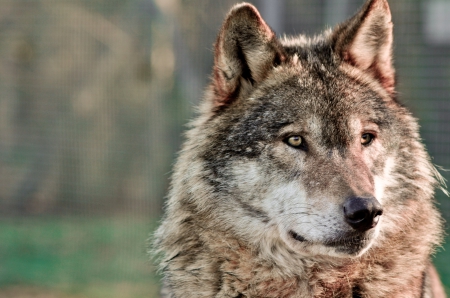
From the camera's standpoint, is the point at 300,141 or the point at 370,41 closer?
the point at 300,141

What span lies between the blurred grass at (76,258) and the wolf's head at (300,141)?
14.6 feet

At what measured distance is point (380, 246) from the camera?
3506mm

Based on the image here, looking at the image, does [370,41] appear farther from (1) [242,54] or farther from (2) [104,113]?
(2) [104,113]

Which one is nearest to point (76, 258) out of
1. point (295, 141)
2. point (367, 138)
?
point (295, 141)

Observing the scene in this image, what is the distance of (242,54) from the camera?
3.75 m

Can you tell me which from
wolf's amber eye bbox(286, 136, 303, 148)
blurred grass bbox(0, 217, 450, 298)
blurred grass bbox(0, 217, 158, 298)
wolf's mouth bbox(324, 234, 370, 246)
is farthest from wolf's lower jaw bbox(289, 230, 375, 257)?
blurred grass bbox(0, 217, 158, 298)

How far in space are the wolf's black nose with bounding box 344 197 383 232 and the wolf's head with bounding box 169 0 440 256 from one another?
0.15 ft

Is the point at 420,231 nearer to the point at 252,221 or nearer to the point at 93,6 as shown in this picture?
the point at 252,221

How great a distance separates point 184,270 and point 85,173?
582 cm

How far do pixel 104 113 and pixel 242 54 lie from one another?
583 centimetres

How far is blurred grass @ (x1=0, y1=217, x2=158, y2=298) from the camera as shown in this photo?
26.6ft

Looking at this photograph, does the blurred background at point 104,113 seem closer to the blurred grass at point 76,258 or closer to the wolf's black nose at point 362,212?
the blurred grass at point 76,258

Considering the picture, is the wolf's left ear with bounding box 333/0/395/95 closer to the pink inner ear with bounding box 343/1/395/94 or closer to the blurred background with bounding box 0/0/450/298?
the pink inner ear with bounding box 343/1/395/94

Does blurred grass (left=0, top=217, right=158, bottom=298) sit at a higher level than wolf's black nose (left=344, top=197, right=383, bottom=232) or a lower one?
lower
